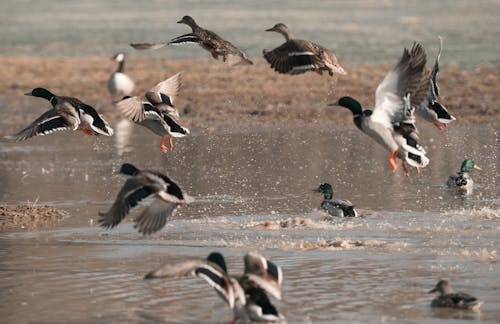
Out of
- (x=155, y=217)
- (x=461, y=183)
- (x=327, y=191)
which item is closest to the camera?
(x=155, y=217)

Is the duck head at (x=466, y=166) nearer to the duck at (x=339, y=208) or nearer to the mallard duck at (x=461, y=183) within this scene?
the mallard duck at (x=461, y=183)

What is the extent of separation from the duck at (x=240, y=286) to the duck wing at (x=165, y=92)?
5155 mm

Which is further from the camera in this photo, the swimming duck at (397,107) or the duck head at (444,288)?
the swimming duck at (397,107)

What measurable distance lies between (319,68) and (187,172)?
20.5ft

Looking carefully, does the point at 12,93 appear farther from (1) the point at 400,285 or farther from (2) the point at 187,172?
(1) the point at 400,285

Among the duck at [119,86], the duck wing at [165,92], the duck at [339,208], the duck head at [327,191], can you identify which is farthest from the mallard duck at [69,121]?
the duck at [119,86]

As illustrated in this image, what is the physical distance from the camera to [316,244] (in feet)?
44.1

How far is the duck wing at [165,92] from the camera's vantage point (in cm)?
1458

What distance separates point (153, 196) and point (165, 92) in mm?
4079

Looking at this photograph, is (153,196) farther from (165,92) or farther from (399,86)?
(165,92)

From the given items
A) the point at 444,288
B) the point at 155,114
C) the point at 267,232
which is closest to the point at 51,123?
the point at 155,114

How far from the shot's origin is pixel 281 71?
13.8 m

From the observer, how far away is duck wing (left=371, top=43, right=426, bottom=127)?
12.0 meters

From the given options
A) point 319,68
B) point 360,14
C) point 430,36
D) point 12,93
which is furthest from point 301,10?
point 319,68
